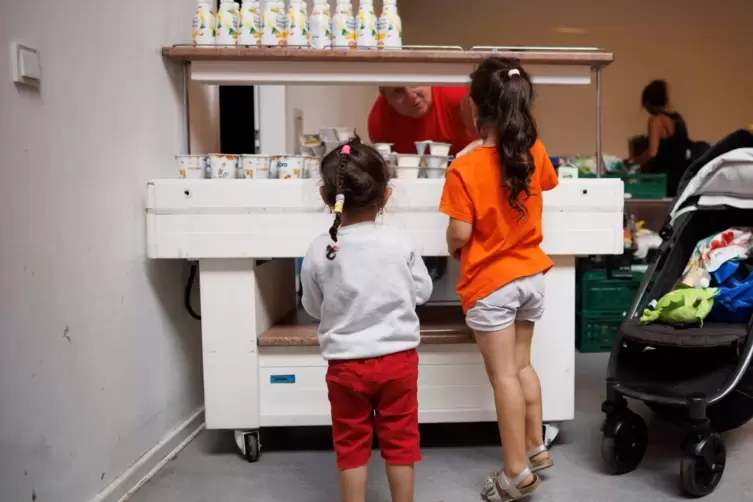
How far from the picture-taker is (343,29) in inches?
79.8

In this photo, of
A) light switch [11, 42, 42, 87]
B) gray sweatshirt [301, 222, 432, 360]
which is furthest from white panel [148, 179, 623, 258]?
light switch [11, 42, 42, 87]

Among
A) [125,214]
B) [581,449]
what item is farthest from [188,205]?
[581,449]

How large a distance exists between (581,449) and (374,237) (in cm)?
114

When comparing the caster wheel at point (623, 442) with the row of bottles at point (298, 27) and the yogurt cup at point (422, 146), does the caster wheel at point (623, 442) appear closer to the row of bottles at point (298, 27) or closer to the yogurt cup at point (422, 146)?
the yogurt cup at point (422, 146)

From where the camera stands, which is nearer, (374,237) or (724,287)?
(374,237)

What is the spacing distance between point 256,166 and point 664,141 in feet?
11.1

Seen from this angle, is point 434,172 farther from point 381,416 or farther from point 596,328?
point 596,328

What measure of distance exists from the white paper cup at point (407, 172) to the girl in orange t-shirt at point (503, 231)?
31cm

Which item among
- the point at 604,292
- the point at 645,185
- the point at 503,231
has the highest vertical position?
the point at 645,185

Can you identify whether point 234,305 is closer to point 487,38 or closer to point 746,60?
point 487,38

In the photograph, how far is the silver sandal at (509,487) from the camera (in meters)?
1.65

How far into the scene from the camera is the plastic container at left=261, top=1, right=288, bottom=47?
204cm

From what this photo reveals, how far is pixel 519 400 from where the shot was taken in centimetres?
170

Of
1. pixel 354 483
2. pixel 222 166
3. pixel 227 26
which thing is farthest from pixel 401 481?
pixel 227 26
